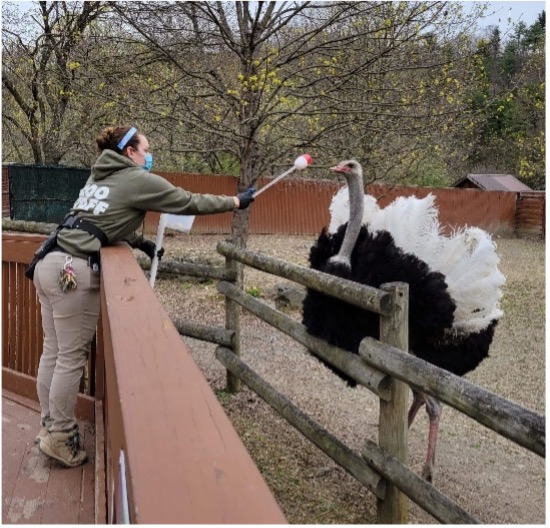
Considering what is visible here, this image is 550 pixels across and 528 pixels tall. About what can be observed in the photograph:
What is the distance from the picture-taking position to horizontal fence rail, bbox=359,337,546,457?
6.27 feet

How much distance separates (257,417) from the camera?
15.1ft

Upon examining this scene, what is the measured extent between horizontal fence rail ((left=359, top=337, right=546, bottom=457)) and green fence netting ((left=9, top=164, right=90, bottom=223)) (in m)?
10.2

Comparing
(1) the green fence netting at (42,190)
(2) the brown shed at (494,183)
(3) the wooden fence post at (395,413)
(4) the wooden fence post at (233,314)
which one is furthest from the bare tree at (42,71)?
(2) the brown shed at (494,183)

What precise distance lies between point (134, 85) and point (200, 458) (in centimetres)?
684

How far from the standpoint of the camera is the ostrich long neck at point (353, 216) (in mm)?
3981

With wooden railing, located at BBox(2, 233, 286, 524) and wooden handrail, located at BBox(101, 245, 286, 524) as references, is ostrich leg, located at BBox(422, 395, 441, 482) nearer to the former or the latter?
wooden railing, located at BBox(2, 233, 286, 524)

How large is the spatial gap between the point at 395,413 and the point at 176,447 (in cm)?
212

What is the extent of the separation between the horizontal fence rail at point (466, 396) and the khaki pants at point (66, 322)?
1.19 metres

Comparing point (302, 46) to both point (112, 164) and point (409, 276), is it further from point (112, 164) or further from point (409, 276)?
point (112, 164)

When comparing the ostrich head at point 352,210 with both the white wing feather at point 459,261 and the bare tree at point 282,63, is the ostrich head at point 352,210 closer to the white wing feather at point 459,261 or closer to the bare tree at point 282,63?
the white wing feather at point 459,261

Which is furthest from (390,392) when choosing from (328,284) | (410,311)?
(410,311)

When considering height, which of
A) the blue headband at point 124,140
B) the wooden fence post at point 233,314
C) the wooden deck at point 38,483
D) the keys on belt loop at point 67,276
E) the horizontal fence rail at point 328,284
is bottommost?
the wooden deck at point 38,483

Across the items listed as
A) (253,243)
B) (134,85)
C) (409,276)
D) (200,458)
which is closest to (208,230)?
(253,243)

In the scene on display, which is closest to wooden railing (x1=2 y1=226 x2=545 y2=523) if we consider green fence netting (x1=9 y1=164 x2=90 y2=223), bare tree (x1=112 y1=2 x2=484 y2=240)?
bare tree (x1=112 y1=2 x2=484 y2=240)
